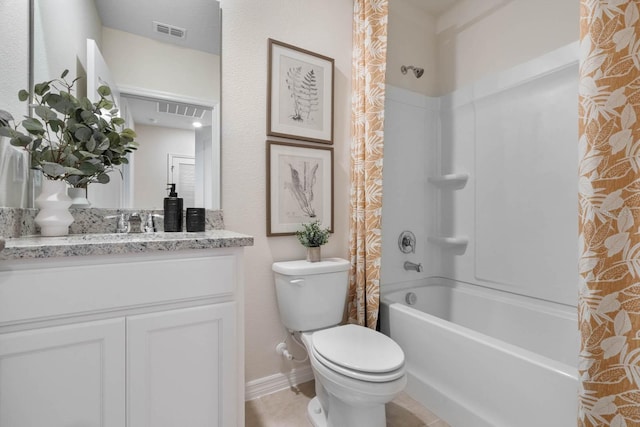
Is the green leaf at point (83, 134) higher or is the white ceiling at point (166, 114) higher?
the white ceiling at point (166, 114)

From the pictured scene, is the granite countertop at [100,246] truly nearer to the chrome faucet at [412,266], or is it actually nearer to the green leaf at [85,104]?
the green leaf at [85,104]

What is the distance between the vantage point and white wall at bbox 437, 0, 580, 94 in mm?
1789

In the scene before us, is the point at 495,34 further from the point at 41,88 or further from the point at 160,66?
the point at 41,88

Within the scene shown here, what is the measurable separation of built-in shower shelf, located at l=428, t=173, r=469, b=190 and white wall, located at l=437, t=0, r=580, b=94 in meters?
0.74

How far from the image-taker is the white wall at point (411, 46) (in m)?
2.30

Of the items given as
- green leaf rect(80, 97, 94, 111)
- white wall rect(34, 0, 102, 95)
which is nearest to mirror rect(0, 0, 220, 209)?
white wall rect(34, 0, 102, 95)

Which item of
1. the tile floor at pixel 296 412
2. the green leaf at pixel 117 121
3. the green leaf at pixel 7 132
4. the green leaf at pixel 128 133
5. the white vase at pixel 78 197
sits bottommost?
the tile floor at pixel 296 412

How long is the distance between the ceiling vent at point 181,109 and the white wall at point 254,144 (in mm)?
129

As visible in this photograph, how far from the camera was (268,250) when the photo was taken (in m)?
1.72

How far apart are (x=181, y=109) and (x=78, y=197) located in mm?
609

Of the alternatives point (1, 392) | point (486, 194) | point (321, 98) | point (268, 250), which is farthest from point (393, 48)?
point (1, 392)

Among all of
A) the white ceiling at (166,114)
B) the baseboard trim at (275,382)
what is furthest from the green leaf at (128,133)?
the baseboard trim at (275,382)

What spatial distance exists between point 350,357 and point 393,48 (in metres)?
2.23

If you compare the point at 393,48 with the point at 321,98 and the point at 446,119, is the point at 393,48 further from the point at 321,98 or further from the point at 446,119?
the point at 321,98
